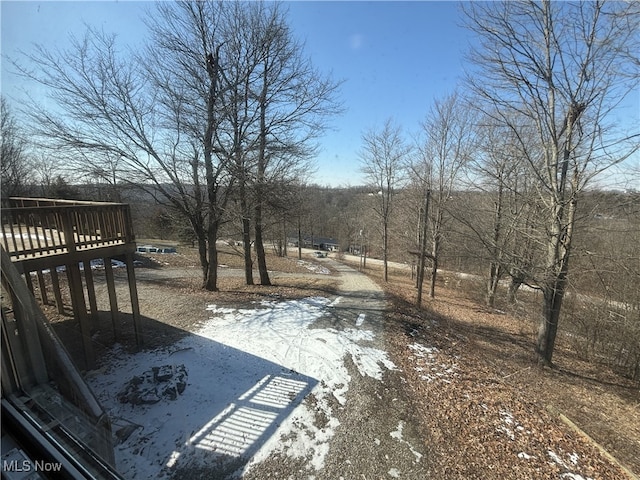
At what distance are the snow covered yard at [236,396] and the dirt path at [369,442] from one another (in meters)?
0.12

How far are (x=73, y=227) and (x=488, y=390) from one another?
7194mm

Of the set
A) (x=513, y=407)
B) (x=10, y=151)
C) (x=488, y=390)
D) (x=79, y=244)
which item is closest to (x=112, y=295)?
(x=79, y=244)

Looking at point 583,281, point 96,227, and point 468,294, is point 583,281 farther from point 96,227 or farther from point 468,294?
point 96,227

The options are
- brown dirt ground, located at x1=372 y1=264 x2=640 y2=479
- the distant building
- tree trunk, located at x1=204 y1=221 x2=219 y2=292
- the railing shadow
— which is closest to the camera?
the railing shadow

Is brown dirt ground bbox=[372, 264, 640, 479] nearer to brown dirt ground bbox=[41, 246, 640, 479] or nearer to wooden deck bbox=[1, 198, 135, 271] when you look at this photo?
brown dirt ground bbox=[41, 246, 640, 479]

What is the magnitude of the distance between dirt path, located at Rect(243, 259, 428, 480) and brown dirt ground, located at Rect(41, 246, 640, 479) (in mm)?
229

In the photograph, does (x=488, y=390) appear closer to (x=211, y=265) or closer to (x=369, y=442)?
(x=369, y=442)

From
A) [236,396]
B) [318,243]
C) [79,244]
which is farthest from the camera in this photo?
[318,243]

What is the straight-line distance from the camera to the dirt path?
2.96 m

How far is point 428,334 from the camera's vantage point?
6977 millimetres

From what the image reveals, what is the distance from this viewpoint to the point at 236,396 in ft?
13.0

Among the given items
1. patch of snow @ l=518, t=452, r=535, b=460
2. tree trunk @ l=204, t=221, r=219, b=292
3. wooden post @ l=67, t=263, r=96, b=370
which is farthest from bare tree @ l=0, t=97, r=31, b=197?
tree trunk @ l=204, t=221, r=219, b=292

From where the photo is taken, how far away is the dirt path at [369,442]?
2.96 meters

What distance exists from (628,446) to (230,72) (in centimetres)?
1130
